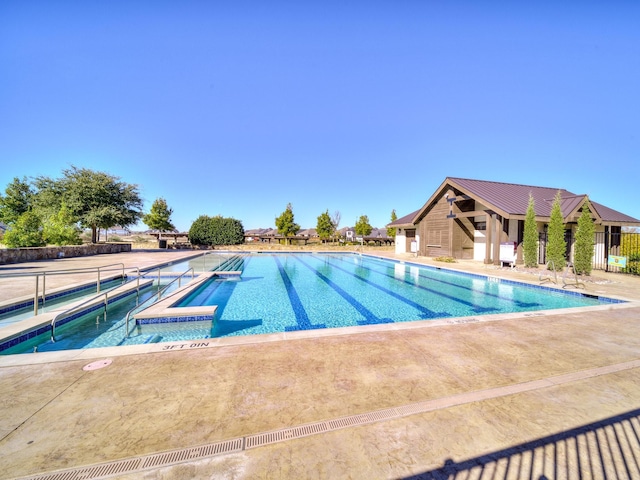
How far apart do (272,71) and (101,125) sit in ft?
48.1

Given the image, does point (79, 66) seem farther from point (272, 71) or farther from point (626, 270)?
point (626, 270)

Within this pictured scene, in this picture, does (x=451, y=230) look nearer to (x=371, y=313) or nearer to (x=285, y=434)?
(x=371, y=313)

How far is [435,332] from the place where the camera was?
441cm

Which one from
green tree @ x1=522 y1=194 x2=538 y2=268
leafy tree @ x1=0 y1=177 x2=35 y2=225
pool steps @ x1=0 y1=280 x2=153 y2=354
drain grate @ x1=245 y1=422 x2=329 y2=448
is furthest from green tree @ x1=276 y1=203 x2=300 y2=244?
drain grate @ x1=245 y1=422 x2=329 y2=448

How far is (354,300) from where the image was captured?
826 cm

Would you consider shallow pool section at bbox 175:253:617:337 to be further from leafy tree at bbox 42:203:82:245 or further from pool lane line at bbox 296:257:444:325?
leafy tree at bbox 42:203:82:245

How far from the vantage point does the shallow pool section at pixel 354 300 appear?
20.7ft

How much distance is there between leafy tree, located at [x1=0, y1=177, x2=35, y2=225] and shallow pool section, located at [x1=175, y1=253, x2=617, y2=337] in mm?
29898

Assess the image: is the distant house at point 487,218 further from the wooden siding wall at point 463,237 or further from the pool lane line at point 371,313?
the pool lane line at point 371,313

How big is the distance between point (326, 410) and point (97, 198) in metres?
29.2

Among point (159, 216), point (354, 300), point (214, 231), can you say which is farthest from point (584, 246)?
point (159, 216)

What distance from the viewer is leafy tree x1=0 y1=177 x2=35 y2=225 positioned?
25.5 meters

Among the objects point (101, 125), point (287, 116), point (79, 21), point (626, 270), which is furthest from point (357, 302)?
point (101, 125)

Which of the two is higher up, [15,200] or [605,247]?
[15,200]
